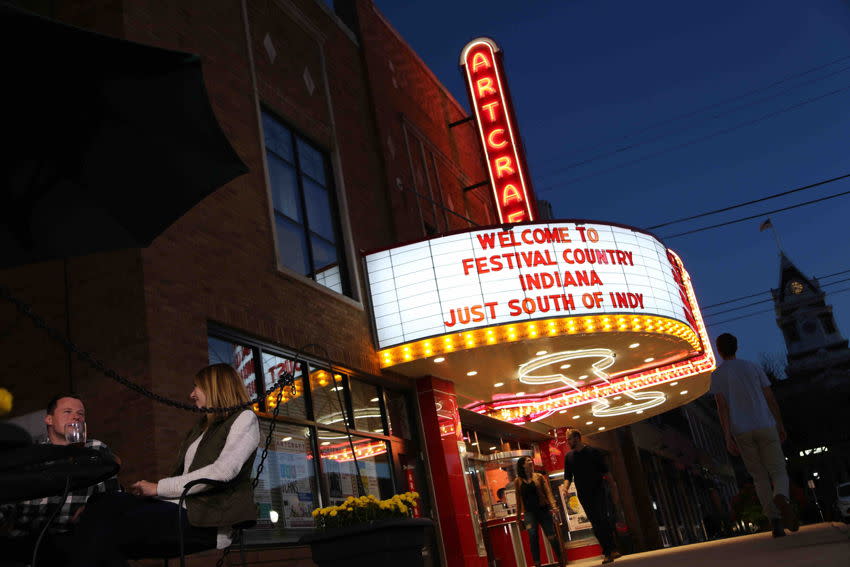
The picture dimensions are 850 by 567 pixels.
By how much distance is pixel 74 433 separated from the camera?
4.13m

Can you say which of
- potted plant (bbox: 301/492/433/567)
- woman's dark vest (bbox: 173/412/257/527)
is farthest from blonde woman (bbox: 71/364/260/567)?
potted plant (bbox: 301/492/433/567)

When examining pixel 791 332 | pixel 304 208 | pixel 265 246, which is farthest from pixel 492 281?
pixel 791 332

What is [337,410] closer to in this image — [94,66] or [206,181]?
[206,181]

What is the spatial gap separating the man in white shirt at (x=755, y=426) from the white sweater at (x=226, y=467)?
18.1 ft

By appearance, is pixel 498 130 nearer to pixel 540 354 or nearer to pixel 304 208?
pixel 540 354

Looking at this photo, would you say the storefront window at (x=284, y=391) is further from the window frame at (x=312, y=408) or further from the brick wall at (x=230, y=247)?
the brick wall at (x=230, y=247)

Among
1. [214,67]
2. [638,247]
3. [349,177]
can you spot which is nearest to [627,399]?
[638,247]

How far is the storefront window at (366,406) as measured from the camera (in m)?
13.5

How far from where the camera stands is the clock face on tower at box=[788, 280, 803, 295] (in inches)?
5478

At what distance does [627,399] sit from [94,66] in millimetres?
19233

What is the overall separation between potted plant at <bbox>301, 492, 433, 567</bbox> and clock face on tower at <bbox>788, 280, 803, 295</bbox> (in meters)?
146

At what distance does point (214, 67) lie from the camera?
453 inches

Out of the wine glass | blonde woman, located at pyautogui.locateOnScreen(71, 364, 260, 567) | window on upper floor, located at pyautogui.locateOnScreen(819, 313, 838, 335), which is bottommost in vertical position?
blonde woman, located at pyautogui.locateOnScreen(71, 364, 260, 567)

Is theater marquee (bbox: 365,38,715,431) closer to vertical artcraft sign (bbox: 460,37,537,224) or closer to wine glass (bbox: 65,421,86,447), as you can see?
vertical artcraft sign (bbox: 460,37,537,224)
